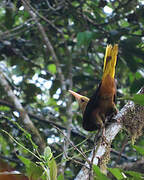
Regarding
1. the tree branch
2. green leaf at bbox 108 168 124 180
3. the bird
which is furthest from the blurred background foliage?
green leaf at bbox 108 168 124 180

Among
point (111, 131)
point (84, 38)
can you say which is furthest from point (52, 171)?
point (84, 38)

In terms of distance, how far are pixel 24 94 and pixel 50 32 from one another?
0.90 metres

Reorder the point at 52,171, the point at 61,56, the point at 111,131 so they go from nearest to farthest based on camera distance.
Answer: the point at 52,171, the point at 111,131, the point at 61,56

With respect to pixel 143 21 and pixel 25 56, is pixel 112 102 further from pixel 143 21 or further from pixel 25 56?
pixel 25 56

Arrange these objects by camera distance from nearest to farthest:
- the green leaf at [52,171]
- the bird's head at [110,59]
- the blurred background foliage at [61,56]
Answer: the green leaf at [52,171], the bird's head at [110,59], the blurred background foliage at [61,56]

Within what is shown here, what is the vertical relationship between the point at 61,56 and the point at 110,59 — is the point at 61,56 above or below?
below

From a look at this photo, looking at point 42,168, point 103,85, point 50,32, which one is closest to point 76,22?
point 50,32

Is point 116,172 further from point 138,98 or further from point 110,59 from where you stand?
point 110,59

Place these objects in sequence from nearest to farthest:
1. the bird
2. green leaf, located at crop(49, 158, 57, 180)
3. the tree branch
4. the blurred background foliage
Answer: green leaf, located at crop(49, 158, 57, 180) → the tree branch → the bird → the blurred background foliage

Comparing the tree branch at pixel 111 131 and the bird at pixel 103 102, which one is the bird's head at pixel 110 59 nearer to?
the bird at pixel 103 102

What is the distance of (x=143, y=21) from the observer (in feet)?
12.7

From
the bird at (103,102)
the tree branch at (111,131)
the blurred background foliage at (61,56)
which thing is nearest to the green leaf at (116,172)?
the tree branch at (111,131)

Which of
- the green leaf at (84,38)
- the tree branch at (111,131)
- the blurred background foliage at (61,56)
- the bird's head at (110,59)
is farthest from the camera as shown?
the blurred background foliage at (61,56)

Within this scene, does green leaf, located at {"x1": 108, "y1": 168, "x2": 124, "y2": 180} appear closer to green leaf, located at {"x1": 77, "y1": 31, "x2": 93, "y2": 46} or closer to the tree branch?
the tree branch
